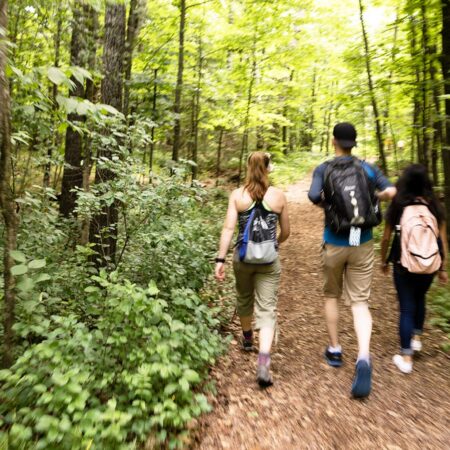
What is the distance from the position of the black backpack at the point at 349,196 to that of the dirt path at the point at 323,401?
1.66 meters

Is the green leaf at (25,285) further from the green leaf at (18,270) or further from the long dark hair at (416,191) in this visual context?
the long dark hair at (416,191)

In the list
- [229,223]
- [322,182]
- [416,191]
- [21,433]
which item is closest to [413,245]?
[416,191]

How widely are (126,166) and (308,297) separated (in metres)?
3.79

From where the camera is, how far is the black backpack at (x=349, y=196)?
3717 mm

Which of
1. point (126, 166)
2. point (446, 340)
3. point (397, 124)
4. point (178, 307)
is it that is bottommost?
point (446, 340)

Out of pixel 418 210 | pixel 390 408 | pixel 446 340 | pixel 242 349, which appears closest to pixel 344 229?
pixel 418 210

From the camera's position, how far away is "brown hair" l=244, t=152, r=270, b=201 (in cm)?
399

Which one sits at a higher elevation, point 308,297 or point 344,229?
point 344,229

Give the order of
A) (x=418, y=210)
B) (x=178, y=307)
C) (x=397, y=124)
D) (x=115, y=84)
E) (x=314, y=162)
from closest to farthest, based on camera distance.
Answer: (x=418, y=210) < (x=178, y=307) < (x=115, y=84) < (x=397, y=124) < (x=314, y=162)

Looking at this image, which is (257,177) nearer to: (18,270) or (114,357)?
(114,357)

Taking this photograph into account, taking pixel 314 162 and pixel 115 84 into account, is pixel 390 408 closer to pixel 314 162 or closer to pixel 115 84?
pixel 115 84

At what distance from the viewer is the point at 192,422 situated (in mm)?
3262

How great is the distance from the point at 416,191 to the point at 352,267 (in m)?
1.07

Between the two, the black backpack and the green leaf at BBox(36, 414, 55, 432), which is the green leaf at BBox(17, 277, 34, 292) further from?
the black backpack
